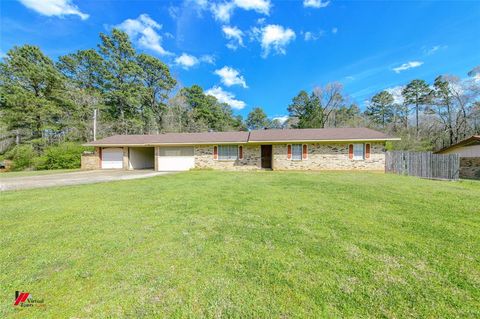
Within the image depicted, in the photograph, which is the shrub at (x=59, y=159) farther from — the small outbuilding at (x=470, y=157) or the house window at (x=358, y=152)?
the small outbuilding at (x=470, y=157)

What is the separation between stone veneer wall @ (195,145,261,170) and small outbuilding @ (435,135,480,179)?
50.3ft

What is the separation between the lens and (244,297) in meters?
2.20

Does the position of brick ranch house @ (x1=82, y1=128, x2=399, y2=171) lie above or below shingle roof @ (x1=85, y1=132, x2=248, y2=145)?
below

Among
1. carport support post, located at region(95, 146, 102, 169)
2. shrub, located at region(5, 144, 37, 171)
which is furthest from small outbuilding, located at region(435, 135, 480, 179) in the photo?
shrub, located at region(5, 144, 37, 171)

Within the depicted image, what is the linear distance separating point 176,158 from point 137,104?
17.4 m

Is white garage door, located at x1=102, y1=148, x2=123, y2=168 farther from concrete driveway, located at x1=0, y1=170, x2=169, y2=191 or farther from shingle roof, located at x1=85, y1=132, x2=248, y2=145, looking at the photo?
concrete driveway, located at x1=0, y1=170, x2=169, y2=191

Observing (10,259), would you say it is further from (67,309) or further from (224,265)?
(224,265)

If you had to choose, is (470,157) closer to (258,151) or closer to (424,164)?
(424,164)

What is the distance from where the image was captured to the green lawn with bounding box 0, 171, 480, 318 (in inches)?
82.5

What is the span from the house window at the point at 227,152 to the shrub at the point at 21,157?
63.7ft

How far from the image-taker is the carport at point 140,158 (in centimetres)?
1881

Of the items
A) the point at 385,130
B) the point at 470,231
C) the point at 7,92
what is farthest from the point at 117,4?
the point at 385,130

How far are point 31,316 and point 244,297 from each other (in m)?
2.12

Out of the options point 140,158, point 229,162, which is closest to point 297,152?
point 229,162
